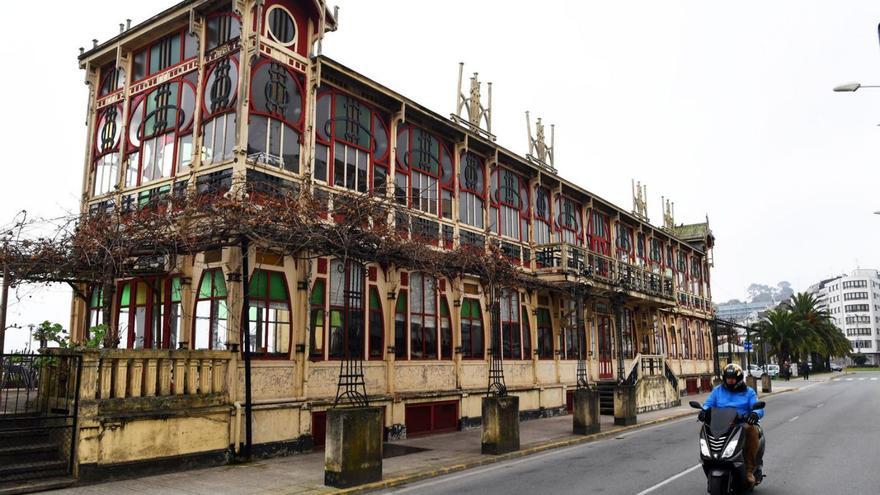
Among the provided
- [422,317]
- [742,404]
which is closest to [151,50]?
[422,317]

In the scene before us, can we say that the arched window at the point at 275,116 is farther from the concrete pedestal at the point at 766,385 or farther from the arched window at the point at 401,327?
the concrete pedestal at the point at 766,385

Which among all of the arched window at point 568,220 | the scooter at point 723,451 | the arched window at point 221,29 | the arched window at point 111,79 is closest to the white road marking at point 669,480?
the scooter at point 723,451

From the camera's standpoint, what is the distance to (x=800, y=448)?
49.9 ft

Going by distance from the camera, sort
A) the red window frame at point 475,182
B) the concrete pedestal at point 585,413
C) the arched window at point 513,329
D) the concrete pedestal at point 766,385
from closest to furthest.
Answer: the concrete pedestal at point 585,413 → the red window frame at point 475,182 → the arched window at point 513,329 → the concrete pedestal at point 766,385

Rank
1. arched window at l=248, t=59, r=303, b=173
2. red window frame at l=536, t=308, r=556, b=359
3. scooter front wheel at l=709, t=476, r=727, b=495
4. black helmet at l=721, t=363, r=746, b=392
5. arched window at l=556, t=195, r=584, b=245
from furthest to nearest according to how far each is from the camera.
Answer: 1. arched window at l=556, t=195, r=584, b=245
2. red window frame at l=536, t=308, r=556, b=359
3. arched window at l=248, t=59, r=303, b=173
4. black helmet at l=721, t=363, r=746, b=392
5. scooter front wheel at l=709, t=476, r=727, b=495

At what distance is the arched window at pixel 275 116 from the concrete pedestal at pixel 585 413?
33.8 feet

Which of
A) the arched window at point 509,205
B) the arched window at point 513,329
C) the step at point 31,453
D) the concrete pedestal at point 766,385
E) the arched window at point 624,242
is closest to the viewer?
the step at point 31,453

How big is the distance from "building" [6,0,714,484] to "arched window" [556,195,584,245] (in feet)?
10.9

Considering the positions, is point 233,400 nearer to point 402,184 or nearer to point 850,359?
point 402,184

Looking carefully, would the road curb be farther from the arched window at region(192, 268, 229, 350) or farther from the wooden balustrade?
the arched window at region(192, 268, 229, 350)

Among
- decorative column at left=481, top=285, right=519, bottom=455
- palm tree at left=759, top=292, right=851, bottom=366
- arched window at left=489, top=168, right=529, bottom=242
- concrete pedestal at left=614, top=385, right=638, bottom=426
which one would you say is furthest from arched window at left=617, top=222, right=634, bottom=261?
palm tree at left=759, top=292, right=851, bottom=366

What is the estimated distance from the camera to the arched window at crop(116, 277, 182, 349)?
15.8 m

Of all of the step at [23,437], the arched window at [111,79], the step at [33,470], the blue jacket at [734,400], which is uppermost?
the arched window at [111,79]

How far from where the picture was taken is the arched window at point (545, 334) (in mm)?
25125
